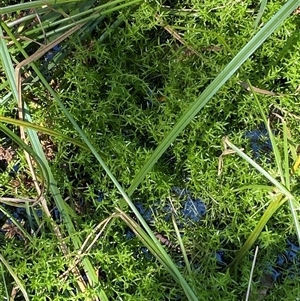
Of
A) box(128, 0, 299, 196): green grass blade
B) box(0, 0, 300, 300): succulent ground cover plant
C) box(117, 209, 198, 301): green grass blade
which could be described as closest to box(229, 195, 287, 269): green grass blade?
box(0, 0, 300, 300): succulent ground cover plant

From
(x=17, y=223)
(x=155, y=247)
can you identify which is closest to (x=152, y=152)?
(x=155, y=247)

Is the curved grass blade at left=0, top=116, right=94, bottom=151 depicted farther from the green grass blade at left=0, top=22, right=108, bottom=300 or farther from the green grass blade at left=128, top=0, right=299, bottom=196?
the green grass blade at left=128, top=0, right=299, bottom=196

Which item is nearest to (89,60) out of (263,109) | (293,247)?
(263,109)

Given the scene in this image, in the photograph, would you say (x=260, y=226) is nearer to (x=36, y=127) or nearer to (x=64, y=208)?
(x=64, y=208)

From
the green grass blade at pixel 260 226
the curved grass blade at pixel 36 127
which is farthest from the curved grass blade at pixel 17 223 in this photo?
the green grass blade at pixel 260 226

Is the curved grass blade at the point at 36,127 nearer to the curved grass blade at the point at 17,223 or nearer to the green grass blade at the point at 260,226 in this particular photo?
the curved grass blade at the point at 17,223

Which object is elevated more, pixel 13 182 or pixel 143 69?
pixel 143 69

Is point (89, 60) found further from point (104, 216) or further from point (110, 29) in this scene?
point (104, 216)
